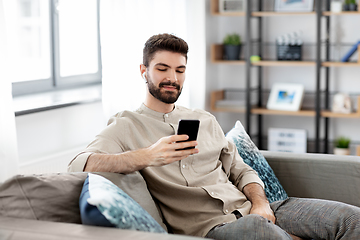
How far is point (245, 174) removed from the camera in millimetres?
1908

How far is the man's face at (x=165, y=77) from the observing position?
5.97 feet

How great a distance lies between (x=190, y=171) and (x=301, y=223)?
0.45 metres

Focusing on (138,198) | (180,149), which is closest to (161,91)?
(180,149)

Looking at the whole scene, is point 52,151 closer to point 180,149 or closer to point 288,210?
point 180,149

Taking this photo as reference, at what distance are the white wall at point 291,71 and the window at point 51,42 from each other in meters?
1.21

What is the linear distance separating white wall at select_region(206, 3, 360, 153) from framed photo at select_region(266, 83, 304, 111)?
17 centimetres

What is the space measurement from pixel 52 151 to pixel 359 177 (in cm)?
156

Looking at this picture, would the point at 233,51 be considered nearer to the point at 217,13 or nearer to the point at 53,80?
the point at 217,13

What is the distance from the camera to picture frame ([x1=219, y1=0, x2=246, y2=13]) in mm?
3928

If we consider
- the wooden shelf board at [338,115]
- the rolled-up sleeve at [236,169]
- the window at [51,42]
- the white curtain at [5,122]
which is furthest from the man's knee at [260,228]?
the wooden shelf board at [338,115]

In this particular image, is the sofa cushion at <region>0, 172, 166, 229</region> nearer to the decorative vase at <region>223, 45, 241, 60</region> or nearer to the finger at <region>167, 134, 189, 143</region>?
the finger at <region>167, 134, 189, 143</region>

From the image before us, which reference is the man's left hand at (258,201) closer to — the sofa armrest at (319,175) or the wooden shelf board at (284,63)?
the sofa armrest at (319,175)

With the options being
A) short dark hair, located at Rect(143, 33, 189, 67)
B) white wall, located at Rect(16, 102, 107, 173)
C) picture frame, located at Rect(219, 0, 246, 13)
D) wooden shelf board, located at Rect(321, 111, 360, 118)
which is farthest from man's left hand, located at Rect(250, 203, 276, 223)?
picture frame, located at Rect(219, 0, 246, 13)

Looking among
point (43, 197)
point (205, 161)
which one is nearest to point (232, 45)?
point (205, 161)
